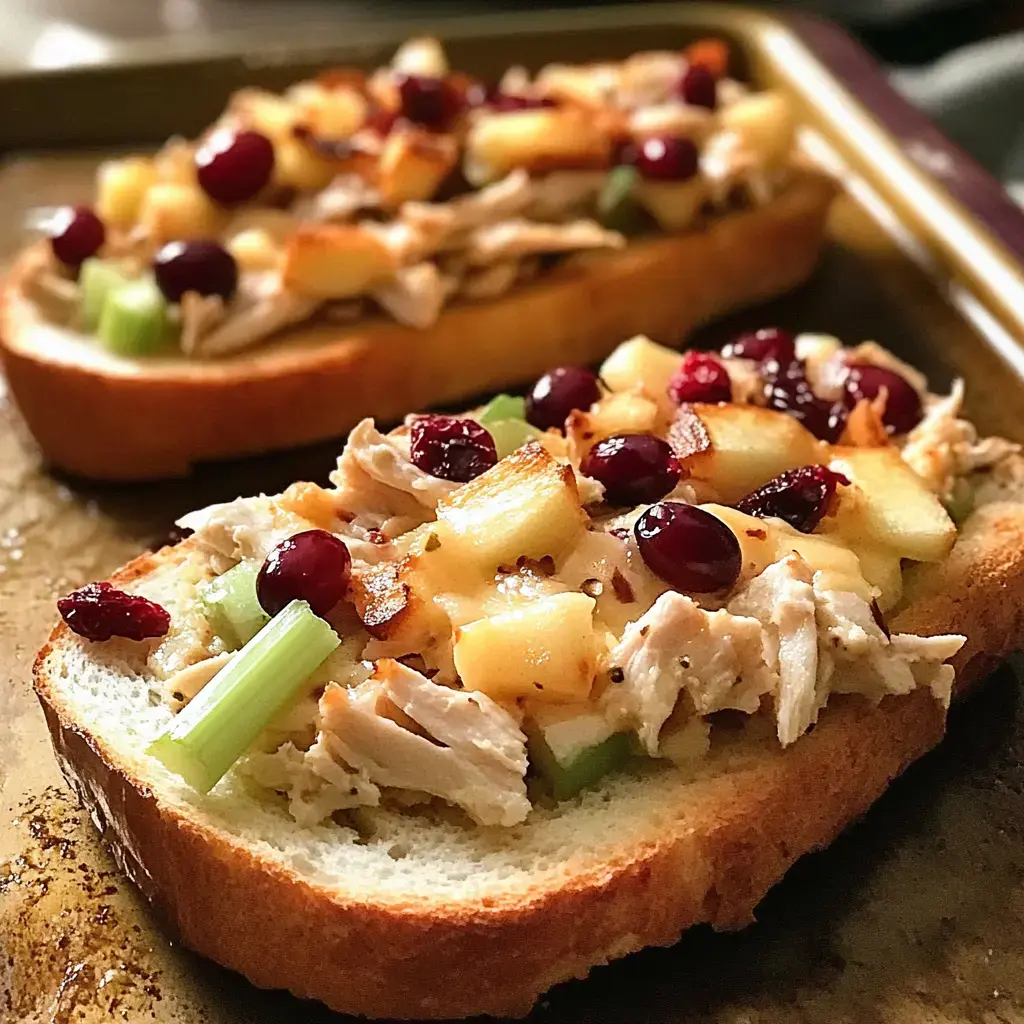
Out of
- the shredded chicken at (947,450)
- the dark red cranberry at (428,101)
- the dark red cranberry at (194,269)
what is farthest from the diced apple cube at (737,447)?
the dark red cranberry at (428,101)

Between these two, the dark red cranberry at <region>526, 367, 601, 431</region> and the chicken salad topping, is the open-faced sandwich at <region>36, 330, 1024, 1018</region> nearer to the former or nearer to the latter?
the chicken salad topping

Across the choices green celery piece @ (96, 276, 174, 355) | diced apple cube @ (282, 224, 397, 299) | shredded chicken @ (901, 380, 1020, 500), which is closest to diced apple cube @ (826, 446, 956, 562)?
shredded chicken @ (901, 380, 1020, 500)

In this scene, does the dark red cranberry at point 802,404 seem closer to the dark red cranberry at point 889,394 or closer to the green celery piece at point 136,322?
the dark red cranberry at point 889,394

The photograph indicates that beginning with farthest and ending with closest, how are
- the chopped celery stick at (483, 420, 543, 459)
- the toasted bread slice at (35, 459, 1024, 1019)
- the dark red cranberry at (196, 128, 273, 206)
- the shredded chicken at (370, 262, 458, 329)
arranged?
1. the dark red cranberry at (196, 128, 273, 206)
2. the shredded chicken at (370, 262, 458, 329)
3. the chopped celery stick at (483, 420, 543, 459)
4. the toasted bread slice at (35, 459, 1024, 1019)

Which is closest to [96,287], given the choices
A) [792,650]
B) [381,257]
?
[381,257]

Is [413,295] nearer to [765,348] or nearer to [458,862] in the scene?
[765,348]

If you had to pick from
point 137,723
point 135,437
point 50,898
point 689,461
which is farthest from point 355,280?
point 50,898
